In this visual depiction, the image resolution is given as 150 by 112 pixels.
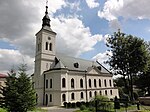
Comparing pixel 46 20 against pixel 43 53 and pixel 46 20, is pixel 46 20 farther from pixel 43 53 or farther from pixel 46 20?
pixel 43 53

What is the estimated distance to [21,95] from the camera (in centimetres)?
1666

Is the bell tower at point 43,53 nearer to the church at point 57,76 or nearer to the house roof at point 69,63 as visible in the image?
the church at point 57,76

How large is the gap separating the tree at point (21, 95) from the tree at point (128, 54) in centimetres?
2425

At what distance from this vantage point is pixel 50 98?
122ft

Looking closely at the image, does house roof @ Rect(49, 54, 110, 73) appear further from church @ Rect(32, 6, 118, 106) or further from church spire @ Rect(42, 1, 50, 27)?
church spire @ Rect(42, 1, 50, 27)

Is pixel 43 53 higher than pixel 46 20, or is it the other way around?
pixel 46 20

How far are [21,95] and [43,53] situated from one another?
23.7 m

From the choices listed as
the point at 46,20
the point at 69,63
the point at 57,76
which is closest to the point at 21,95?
the point at 57,76

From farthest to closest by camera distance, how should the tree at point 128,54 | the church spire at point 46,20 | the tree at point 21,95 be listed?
the church spire at point 46,20 < the tree at point 128,54 < the tree at point 21,95

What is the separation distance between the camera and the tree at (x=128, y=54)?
36.0m

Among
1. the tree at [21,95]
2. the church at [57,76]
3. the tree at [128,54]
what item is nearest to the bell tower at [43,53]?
the church at [57,76]

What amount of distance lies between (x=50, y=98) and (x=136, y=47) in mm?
22167

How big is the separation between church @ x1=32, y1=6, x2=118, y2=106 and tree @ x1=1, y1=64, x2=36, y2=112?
18.8m

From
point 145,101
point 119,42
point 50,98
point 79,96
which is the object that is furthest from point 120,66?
point 50,98
